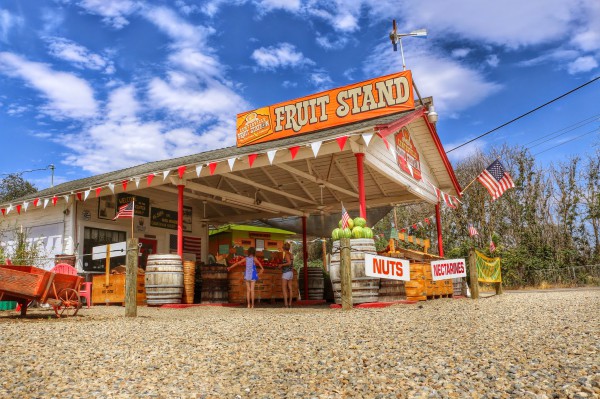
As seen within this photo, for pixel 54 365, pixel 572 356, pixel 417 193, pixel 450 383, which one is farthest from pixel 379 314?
pixel 417 193

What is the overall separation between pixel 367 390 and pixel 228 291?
9.02m

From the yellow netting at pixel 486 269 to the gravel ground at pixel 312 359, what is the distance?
6.19 metres

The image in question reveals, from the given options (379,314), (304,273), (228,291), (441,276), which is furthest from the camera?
(304,273)

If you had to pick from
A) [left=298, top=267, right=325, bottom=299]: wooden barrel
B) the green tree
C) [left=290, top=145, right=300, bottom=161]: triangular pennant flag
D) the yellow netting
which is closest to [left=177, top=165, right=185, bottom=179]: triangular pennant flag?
[left=290, top=145, right=300, bottom=161]: triangular pennant flag

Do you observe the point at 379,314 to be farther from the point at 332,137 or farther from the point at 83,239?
the point at 83,239

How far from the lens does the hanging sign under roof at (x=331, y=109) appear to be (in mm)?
12672

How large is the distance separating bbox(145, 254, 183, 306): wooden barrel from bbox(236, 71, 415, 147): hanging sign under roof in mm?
5021

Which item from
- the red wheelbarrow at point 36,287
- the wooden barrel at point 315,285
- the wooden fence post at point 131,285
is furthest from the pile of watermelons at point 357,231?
the wooden barrel at point 315,285

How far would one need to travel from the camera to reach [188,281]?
11.8 meters

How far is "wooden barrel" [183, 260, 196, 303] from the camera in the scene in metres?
11.7

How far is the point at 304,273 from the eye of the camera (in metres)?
14.8

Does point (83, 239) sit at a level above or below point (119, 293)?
above

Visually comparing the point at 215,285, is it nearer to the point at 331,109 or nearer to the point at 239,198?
the point at 239,198

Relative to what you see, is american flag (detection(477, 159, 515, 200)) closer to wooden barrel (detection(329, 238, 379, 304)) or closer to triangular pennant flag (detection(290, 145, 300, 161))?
wooden barrel (detection(329, 238, 379, 304))
